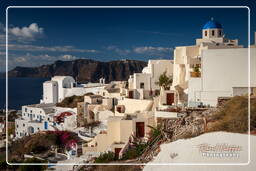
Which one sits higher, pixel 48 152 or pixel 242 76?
pixel 242 76

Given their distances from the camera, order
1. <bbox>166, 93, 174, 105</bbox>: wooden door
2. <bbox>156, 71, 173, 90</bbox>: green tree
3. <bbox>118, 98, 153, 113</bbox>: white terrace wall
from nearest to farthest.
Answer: <bbox>166, 93, 174, 105</bbox>: wooden door → <bbox>118, 98, 153, 113</bbox>: white terrace wall → <bbox>156, 71, 173, 90</bbox>: green tree

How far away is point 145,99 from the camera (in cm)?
1030

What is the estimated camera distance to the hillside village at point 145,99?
552 centimetres

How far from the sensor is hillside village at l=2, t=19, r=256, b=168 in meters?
5.52

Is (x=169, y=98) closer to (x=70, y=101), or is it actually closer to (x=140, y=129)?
(x=140, y=129)

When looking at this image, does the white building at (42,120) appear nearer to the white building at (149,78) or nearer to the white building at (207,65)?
the white building at (149,78)

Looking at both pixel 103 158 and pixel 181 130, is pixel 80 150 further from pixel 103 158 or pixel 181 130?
pixel 181 130

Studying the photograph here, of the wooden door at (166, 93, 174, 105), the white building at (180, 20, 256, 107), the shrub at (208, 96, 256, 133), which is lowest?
the shrub at (208, 96, 256, 133)

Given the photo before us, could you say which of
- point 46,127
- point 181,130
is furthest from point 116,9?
point 46,127

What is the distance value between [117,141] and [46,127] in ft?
15.9

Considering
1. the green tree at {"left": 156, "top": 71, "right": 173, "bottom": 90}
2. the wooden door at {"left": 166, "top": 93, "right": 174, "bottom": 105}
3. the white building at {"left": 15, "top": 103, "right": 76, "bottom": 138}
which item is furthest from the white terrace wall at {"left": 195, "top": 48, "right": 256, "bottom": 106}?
the white building at {"left": 15, "top": 103, "right": 76, "bottom": 138}

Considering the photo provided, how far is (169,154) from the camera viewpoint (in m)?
4.29

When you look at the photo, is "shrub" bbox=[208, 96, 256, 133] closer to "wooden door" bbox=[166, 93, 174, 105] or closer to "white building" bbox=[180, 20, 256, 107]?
"white building" bbox=[180, 20, 256, 107]

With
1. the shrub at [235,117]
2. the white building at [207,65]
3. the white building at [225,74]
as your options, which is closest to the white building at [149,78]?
the white building at [207,65]
